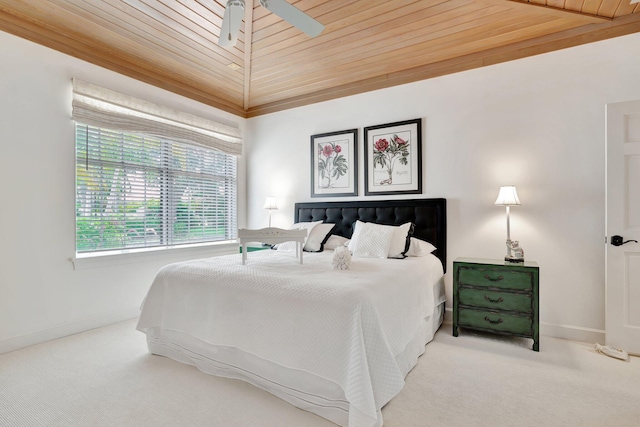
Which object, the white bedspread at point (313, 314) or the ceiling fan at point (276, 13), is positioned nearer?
the white bedspread at point (313, 314)

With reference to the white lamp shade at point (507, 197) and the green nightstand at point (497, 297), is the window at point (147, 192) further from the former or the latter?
the white lamp shade at point (507, 197)

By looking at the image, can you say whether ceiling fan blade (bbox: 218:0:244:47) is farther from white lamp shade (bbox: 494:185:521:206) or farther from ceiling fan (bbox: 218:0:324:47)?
white lamp shade (bbox: 494:185:521:206)

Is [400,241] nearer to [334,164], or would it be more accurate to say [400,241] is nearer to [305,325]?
[334,164]

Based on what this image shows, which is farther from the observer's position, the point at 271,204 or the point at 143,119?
the point at 271,204

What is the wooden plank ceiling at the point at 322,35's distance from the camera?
8.89 feet

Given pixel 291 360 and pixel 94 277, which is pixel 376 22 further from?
pixel 94 277

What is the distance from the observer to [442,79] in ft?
11.8

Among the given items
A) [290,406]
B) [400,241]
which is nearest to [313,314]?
[290,406]

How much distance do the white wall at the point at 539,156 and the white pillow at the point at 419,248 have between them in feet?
1.00

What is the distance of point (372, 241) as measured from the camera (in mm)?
3281

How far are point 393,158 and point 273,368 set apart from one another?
2775 millimetres

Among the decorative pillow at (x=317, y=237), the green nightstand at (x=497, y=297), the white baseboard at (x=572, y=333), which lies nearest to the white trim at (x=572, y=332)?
the white baseboard at (x=572, y=333)

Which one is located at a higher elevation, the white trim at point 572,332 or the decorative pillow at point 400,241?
the decorative pillow at point 400,241

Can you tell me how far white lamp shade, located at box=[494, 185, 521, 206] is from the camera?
9.69 ft
